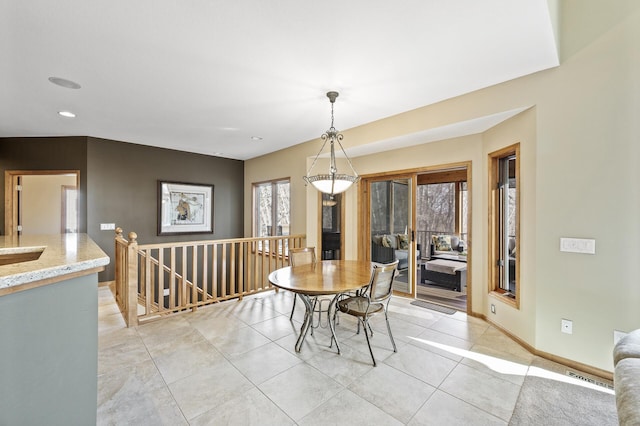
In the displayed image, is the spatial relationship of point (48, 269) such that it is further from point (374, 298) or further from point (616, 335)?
point (616, 335)

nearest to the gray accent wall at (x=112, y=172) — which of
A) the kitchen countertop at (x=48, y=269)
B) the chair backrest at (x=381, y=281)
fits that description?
the kitchen countertop at (x=48, y=269)

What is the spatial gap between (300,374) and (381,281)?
1.02 m

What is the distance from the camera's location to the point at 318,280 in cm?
263

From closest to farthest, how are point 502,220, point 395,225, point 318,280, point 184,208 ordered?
point 318,280
point 502,220
point 395,225
point 184,208

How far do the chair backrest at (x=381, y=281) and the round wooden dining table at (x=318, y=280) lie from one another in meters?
0.11

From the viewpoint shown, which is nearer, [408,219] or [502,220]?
[502,220]

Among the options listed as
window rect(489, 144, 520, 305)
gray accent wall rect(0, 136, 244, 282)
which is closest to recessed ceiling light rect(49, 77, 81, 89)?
gray accent wall rect(0, 136, 244, 282)

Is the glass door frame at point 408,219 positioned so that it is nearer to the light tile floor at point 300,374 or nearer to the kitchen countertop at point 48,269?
the light tile floor at point 300,374

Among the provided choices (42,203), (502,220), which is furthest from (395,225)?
(42,203)

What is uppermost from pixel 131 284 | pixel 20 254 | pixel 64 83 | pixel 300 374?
pixel 64 83

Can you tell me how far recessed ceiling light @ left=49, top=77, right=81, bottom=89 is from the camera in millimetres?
2607

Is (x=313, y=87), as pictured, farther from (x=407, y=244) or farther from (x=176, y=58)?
(x=407, y=244)

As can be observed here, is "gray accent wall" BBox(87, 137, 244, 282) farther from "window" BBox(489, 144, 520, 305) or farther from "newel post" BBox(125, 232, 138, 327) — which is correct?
"window" BBox(489, 144, 520, 305)

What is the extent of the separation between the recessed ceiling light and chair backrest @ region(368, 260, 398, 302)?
3.38 metres
